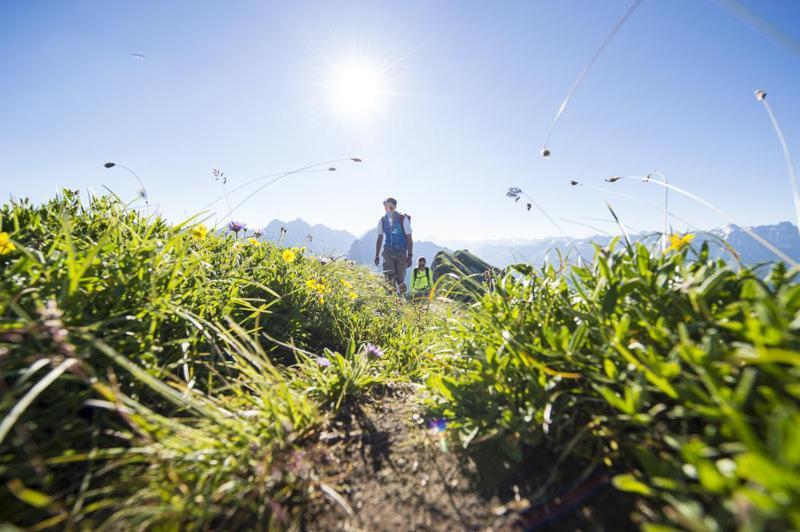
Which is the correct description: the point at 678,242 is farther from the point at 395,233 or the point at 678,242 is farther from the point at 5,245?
the point at 395,233

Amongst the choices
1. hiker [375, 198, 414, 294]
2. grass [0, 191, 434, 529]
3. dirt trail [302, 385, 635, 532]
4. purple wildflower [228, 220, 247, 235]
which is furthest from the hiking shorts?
dirt trail [302, 385, 635, 532]

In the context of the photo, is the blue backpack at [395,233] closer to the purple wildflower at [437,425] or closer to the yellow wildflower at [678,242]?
the purple wildflower at [437,425]

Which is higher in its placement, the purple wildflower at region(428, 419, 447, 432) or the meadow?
the meadow

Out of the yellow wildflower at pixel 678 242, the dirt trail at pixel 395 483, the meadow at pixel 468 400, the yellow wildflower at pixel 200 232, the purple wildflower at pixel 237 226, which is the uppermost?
Answer: the purple wildflower at pixel 237 226

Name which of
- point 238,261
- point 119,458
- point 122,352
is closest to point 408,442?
point 119,458

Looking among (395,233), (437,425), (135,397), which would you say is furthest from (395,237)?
(135,397)

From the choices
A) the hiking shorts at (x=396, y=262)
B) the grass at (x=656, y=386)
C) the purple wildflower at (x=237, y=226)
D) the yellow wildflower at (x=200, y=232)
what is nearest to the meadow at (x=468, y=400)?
the grass at (x=656, y=386)

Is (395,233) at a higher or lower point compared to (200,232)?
higher

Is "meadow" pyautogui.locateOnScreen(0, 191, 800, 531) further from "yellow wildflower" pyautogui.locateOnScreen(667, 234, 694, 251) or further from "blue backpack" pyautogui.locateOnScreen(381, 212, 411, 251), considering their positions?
"blue backpack" pyautogui.locateOnScreen(381, 212, 411, 251)

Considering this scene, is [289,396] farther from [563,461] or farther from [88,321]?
[563,461]

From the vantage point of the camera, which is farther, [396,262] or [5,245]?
[396,262]

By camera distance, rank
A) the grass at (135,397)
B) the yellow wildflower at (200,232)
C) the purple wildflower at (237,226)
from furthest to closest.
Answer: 1. the purple wildflower at (237,226)
2. the yellow wildflower at (200,232)
3. the grass at (135,397)

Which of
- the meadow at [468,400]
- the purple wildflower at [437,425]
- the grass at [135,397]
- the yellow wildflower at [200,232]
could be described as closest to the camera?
the meadow at [468,400]

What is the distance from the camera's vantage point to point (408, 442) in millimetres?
1620
